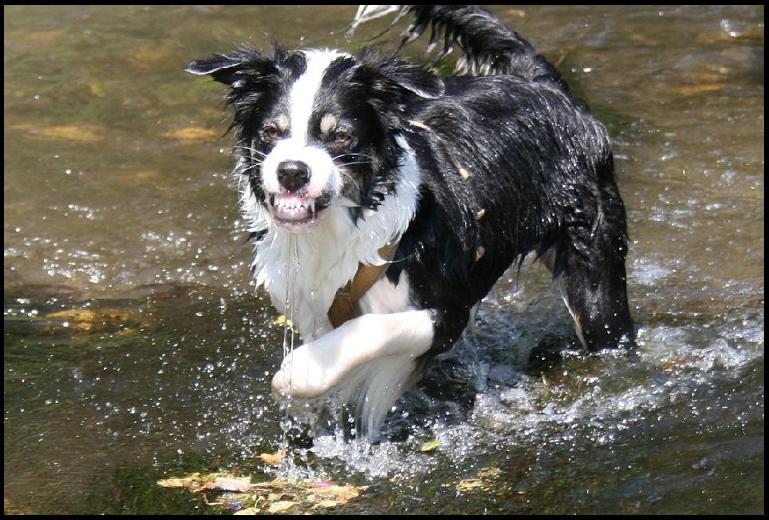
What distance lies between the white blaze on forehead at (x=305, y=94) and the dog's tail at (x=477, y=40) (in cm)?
161

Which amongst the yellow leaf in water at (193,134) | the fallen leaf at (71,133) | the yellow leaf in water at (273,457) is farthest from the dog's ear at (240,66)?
the fallen leaf at (71,133)

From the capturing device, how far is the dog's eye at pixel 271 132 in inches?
170

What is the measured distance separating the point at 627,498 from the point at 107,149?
5070 millimetres

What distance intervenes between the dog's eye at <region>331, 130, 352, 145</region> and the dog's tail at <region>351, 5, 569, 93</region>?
1715mm

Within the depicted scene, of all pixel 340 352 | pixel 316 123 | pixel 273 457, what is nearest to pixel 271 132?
pixel 316 123

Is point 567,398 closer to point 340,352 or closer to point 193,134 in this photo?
point 340,352

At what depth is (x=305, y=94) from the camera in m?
4.35

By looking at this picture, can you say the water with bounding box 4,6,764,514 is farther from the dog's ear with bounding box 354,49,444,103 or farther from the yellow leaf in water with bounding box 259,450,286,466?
the dog's ear with bounding box 354,49,444,103

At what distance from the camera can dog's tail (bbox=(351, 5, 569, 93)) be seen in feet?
19.2

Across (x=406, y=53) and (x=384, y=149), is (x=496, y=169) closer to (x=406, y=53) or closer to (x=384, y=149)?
(x=384, y=149)

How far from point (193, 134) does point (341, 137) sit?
4.12m

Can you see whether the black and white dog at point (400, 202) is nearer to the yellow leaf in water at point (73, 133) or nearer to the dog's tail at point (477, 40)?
the dog's tail at point (477, 40)

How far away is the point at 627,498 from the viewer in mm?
4266

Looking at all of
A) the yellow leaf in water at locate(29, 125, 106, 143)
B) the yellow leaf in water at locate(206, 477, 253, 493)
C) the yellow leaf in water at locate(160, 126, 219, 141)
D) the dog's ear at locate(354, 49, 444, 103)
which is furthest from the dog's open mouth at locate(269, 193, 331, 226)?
the yellow leaf in water at locate(29, 125, 106, 143)
